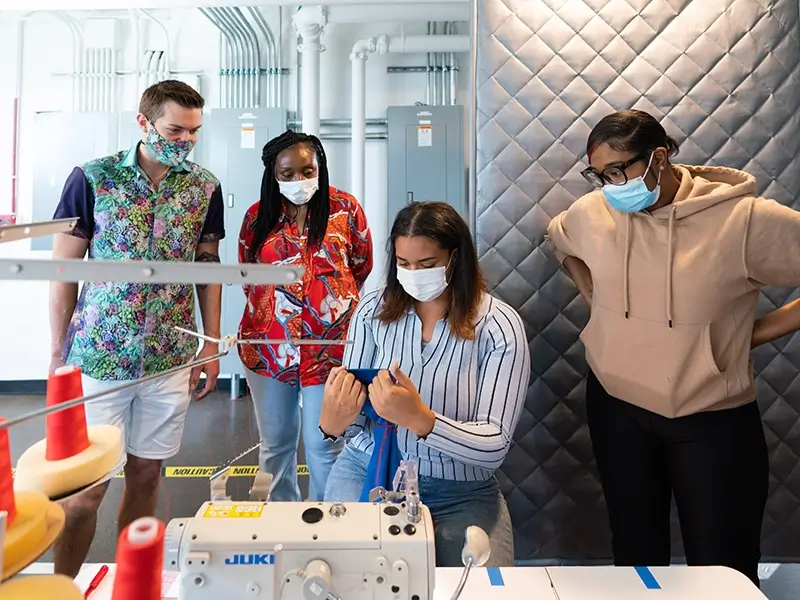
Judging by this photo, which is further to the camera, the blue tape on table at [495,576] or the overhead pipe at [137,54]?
the overhead pipe at [137,54]

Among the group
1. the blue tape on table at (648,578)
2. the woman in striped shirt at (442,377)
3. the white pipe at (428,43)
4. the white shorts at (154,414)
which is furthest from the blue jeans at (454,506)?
the white pipe at (428,43)

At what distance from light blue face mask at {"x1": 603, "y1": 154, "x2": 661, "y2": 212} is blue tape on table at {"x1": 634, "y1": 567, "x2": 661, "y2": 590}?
0.79m

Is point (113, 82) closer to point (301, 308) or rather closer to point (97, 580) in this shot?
point (301, 308)

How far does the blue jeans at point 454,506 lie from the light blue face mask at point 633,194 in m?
0.74

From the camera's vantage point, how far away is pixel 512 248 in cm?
178

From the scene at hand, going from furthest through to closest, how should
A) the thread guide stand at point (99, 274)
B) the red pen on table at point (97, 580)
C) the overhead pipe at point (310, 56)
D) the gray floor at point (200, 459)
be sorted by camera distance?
the overhead pipe at point (310, 56) < the gray floor at point (200, 459) < the red pen on table at point (97, 580) < the thread guide stand at point (99, 274)

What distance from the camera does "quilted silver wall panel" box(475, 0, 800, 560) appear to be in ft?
5.66

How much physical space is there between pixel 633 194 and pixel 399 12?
2.58 metres

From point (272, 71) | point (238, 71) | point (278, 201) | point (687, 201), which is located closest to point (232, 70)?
point (238, 71)

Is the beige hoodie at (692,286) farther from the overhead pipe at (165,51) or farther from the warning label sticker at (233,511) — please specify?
the overhead pipe at (165,51)

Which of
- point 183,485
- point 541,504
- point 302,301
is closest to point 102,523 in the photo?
point 183,485

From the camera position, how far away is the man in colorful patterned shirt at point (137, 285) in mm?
1441

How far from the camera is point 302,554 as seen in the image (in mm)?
667

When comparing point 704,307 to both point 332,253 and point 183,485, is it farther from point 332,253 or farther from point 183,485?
point 183,485
